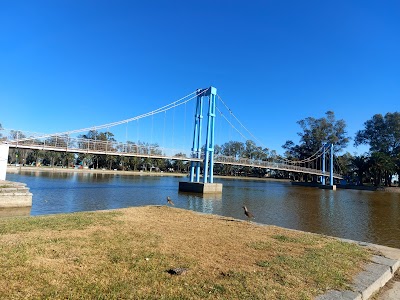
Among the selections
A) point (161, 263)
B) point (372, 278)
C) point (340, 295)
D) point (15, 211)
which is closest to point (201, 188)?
point (15, 211)

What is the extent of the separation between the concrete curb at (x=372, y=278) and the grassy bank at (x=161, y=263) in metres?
0.16

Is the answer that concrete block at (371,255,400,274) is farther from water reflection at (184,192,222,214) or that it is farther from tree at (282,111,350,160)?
tree at (282,111,350,160)

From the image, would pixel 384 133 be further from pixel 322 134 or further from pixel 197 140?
pixel 197 140

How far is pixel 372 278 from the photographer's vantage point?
480 cm

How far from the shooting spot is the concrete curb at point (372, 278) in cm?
404

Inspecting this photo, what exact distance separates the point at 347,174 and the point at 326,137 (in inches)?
512

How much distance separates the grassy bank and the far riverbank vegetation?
1295 inches

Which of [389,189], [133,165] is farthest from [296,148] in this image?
[133,165]

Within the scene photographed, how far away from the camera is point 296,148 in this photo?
88.1 metres

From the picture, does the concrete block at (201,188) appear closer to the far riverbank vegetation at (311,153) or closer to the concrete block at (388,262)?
the far riverbank vegetation at (311,153)

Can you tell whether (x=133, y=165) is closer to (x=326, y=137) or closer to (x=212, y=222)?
(x=326, y=137)

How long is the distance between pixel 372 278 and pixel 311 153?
83752 mm

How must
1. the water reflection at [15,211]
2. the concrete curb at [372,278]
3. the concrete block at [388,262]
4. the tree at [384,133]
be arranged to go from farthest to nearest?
the tree at [384,133] < the water reflection at [15,211] < the concrete block at [388,262] < the concrete curb at [372,278]

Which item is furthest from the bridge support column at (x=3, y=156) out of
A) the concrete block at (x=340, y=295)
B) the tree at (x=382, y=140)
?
the tree at (x=382, y=140)
